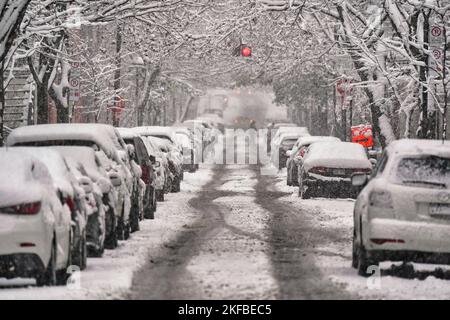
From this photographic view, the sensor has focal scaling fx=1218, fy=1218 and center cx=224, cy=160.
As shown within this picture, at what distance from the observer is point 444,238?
13.6 m

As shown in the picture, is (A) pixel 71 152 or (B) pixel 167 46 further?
(B) pixel 167 46

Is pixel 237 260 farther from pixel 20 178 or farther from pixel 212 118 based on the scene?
pixel 212 118

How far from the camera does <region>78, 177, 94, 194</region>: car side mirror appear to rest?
15258 millimetres

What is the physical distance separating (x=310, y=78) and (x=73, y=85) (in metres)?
27.2

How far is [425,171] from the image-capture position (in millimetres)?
14094

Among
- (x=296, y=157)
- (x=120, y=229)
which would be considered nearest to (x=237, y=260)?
(x=120, y=229)

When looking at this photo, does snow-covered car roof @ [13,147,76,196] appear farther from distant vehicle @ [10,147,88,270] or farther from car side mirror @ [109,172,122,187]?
car side mirror @ [109,172,122,187]

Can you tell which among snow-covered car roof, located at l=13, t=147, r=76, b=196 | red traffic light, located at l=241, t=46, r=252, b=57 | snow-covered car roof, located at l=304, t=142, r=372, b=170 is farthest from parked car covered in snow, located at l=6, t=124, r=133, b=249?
red traffic light, located at l=241, t=46, r=252, b=57

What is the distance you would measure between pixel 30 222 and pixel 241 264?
3.54 metres

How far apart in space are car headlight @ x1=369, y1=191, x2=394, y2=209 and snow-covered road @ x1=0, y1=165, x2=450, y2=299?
853 mm
